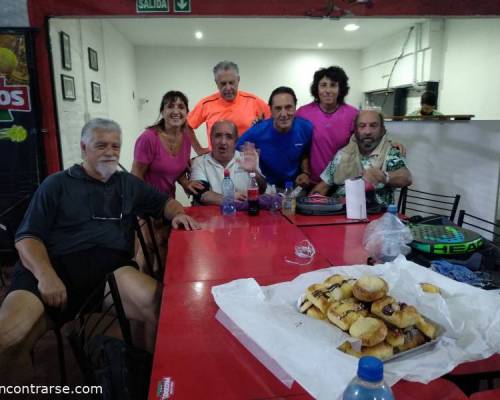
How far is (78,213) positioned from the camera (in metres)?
1.93

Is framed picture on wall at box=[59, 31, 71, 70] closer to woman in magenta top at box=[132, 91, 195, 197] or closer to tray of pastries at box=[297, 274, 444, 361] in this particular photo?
woman in magenta top at box=[132, 91, 195, 197]

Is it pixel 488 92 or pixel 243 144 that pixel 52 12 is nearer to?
pixel 243 144

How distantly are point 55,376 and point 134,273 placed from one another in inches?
28.2

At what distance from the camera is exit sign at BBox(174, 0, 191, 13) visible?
2.98m

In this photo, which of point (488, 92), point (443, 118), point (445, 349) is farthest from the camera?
point (488, 92)

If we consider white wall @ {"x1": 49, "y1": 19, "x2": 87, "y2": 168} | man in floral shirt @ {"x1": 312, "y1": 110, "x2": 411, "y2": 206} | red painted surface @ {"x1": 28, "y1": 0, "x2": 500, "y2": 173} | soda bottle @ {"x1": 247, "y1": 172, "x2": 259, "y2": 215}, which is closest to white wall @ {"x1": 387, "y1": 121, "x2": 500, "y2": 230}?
red painted surface @ {"x1": 28, "y1": 0, "x2": 500, "y2": 173}

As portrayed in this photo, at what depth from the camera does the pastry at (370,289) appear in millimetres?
1035

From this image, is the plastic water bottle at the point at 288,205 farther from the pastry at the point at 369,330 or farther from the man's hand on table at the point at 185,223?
the pastry at the point at 369,330

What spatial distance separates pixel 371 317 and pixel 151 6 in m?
2.86

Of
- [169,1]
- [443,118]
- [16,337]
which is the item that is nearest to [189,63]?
[169,1]

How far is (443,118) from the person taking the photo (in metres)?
3.51

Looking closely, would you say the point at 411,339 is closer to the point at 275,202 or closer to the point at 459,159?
the point at 275,202

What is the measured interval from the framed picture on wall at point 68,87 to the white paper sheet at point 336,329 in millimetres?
3283

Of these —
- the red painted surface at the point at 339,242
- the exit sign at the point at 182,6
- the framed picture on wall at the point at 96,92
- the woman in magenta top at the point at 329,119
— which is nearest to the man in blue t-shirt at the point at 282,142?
the woman in magenta top at the point at 329,119
